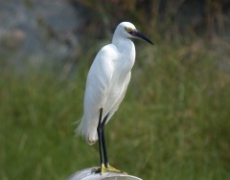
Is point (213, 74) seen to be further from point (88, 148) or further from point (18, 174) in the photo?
point (18, 174)

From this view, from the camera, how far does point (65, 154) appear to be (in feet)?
18.1

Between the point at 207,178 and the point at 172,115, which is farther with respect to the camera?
the point at 172,115

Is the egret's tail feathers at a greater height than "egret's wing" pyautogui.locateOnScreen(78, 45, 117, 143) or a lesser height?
lesser

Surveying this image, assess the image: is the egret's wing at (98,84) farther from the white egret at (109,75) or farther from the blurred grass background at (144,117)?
the blurred grass background at (144,117)

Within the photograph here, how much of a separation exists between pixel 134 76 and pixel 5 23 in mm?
1707

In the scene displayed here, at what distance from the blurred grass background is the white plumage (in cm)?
200

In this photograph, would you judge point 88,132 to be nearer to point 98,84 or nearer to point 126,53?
point 98,84

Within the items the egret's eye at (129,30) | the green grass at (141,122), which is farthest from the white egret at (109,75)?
the green grass at (141,122)

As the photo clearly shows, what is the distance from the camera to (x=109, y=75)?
3240mm

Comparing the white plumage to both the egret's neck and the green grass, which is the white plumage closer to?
the egret's neck

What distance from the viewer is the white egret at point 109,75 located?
3223 mm

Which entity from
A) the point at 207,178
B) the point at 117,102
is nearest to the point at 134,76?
the point at 207,178

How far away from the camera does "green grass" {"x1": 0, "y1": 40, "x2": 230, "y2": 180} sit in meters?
A: 5.37

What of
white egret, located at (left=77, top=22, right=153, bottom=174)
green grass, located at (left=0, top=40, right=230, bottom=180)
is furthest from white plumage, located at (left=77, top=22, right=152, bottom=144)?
green grass, located at (left=0, top=40, right=230, bottom=180)
